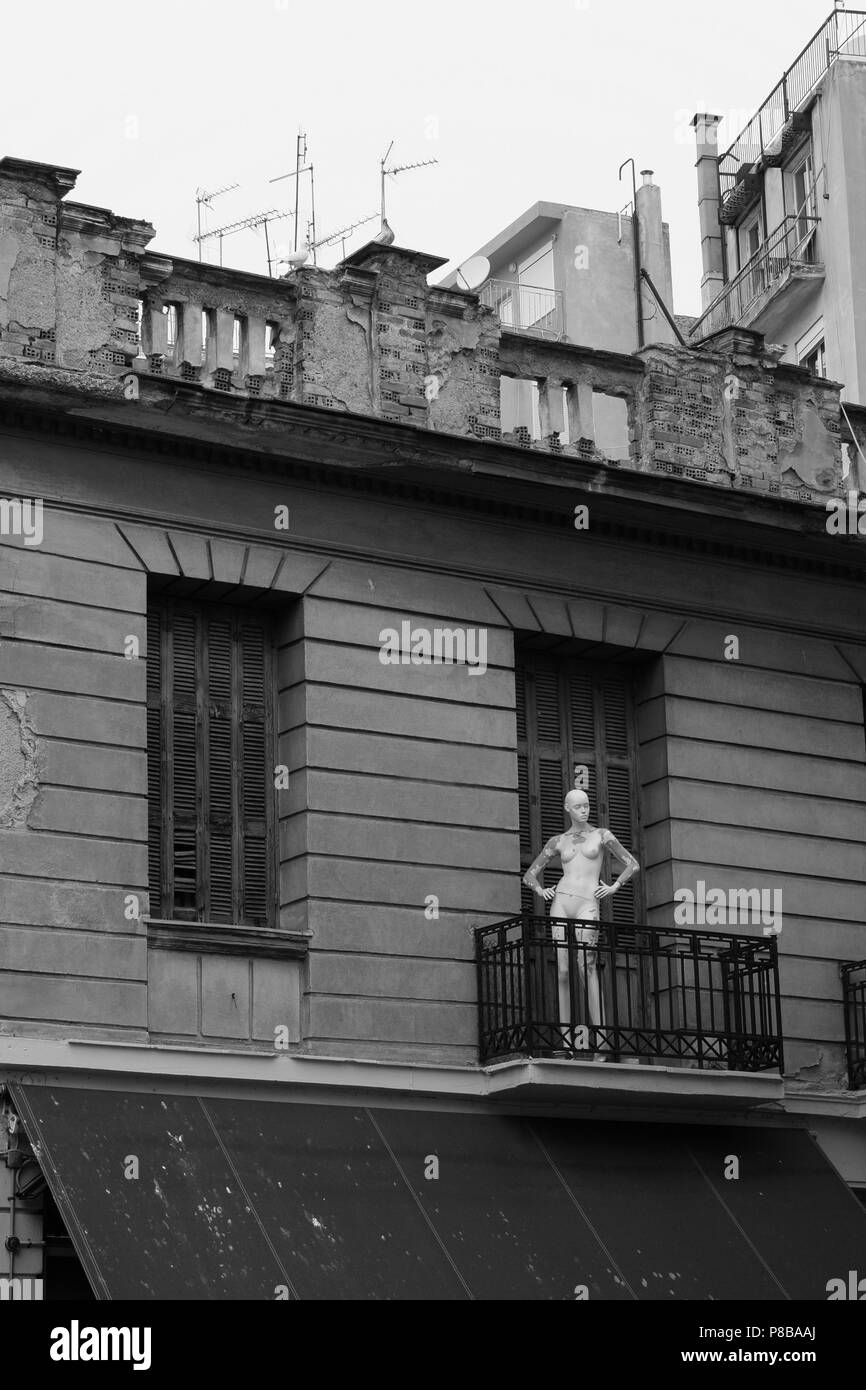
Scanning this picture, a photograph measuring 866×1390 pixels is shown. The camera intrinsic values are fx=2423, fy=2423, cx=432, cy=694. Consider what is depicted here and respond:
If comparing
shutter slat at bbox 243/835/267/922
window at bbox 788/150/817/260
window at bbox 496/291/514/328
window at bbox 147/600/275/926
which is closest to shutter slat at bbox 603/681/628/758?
window at bbox 147/600/275/926

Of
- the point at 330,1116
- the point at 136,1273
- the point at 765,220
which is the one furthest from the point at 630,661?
the point at 765,220

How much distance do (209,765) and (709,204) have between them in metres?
23.5

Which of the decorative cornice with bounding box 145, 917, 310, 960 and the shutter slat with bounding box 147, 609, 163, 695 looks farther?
the shutter slat with bounding box 147, 609, 163, 695

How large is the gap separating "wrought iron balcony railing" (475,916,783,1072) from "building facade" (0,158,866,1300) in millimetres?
60

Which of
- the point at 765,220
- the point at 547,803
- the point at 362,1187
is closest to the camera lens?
the point at 362,1187

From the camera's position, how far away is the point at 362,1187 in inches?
682

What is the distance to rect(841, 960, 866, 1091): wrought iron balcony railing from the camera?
20.2 metres

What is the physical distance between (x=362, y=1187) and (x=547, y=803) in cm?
412

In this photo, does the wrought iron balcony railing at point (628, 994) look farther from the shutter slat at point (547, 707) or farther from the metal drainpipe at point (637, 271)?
the metal drainpipe at point (637, 271)

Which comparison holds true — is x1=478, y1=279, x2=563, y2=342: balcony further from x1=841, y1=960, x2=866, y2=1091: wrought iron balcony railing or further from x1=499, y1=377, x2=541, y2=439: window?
x1=841, y1=960, x2=866, y2=1091: wrought iron balcony railing

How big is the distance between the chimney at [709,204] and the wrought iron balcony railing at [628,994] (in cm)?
2148

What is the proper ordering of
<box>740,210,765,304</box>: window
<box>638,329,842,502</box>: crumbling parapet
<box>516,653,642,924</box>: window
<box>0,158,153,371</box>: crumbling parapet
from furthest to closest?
<box>740,210,765,304</box>: window < <box>638,329,842,502</box>: crumbling parapet < <box>516,653,642,924</box>: window < <box>0,158,153,371</box>: crumbling parapet

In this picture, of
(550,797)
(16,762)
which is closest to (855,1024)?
(550,797)

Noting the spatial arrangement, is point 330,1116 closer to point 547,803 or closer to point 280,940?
point 280,940
